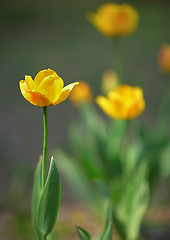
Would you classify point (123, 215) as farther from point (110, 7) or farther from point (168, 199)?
point (110, 7)

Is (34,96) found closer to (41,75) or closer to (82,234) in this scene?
(41,75)

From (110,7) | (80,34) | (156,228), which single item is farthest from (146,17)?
(156,228)

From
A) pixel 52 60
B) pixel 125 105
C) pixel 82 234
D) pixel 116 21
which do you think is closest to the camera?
pixel 82 234

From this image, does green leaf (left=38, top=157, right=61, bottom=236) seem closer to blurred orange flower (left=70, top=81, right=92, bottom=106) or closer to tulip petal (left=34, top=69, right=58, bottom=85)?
tulip petal (left=34, top=69, right=58, bottom=85)

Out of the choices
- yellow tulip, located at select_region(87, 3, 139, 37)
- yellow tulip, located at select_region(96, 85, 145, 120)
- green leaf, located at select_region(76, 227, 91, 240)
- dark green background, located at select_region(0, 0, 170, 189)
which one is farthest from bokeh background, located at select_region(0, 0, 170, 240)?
green leaf, located at select_region(76, 227, 91, 240)

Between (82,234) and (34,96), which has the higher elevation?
(34,96)

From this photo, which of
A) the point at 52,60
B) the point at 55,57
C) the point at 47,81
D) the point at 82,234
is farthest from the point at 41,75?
the point at 55,57

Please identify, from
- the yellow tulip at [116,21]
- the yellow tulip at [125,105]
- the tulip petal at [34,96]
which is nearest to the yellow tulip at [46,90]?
the tulip petal at [34,96]

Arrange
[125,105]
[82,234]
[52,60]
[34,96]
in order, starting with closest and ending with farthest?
[34,96]
[82,234]
[125,105]
[52,60]
